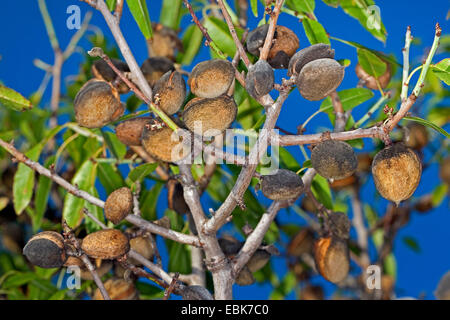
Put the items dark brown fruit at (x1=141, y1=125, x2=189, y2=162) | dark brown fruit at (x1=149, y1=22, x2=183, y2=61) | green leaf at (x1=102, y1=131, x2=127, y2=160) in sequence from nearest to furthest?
dark brown fruit at (x1=141, y1=125, x2=189, y2=162) < green leaf at (x1=102, y1=131, x2=127, y2=160) < dark brown fruit at (x1=149, y1=22, x2=183, y2=61)

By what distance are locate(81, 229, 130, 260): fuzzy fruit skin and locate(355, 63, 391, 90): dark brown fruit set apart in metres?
0.50

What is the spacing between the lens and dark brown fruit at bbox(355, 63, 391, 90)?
895 mm

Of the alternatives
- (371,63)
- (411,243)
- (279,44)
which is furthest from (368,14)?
(411,243)

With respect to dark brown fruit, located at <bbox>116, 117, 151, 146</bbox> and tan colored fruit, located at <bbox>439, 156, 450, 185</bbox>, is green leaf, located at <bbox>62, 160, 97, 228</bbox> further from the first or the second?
tan colored fruit, located at <bbox>439, 156, 450, 185</bbox>

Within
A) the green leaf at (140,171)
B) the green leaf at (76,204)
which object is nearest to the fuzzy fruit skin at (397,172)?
the green leaf at (140,171)

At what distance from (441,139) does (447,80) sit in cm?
78

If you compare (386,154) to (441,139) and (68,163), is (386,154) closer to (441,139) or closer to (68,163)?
(441,139)

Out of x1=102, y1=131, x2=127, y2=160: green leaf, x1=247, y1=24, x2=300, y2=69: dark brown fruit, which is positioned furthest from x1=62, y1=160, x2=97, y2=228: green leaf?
x1=247, y1=24, x2=300, y2=69: dark brown fruit

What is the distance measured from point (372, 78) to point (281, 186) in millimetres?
352

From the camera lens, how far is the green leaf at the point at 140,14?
2.60ft

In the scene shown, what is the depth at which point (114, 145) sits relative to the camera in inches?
38.1

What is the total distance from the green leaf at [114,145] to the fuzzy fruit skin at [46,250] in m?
0.29

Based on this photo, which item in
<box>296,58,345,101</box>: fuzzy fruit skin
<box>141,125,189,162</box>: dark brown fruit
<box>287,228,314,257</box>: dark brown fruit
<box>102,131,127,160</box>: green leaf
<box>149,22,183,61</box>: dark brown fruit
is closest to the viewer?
<box>296,58,345,101</box>: fuzzy fruit skin

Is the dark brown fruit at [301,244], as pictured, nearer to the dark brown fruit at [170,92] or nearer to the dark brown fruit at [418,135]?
the dark brown fruit at [418,135]
